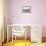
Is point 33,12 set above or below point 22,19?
above

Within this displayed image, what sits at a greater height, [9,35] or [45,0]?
[45,0]

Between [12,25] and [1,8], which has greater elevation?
[1,8]

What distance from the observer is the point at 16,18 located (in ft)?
7.24

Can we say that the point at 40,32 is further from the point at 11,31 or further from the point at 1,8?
the point at 1,8

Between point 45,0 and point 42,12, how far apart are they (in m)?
0.21

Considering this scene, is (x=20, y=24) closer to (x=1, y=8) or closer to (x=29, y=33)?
(x=29, y=33)

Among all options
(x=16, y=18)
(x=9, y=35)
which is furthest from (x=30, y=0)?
A: (x=9, y=35)

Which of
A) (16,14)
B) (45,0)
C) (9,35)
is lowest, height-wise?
(9,35)

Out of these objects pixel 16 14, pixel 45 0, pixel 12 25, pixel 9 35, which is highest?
pixel 45 0

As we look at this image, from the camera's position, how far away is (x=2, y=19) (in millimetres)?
2145

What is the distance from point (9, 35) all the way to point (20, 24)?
268mm

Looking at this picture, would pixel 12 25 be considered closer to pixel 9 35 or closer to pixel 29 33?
pixel 9 35

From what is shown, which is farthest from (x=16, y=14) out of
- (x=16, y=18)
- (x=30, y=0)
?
(x=30, y=0)

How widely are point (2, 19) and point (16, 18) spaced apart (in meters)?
0.24
